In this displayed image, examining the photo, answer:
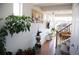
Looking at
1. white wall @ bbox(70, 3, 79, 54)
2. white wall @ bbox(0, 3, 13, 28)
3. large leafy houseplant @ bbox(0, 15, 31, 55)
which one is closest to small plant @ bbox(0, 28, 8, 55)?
large leafy houseplant @ bbox(0, 15, 31, 55)

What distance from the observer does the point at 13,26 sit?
221 cm

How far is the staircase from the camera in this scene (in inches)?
86.7

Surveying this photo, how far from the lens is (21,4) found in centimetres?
220

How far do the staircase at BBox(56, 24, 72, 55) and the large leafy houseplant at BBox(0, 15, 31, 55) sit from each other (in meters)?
0.40

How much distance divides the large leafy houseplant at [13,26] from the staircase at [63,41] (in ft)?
1.32

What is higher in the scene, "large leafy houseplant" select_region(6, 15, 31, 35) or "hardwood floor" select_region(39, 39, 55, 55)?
"large leafy houseplant" select_region(6, 15, 31, 35)

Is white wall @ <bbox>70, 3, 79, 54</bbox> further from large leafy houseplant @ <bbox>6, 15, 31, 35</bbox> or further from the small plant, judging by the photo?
the small plant

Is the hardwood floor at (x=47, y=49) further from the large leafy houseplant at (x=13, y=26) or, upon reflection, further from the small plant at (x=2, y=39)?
the small plant at (x=2, y=39)

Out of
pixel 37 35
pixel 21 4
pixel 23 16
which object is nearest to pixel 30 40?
pixel 37 35

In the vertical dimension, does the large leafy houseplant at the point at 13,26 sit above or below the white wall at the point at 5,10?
below

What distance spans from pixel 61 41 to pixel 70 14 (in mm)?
358

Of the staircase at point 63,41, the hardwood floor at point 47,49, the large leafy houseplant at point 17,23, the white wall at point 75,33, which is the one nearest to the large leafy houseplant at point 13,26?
the large leafy houseplant at point 17,23

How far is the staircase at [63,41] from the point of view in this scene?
2203mm
